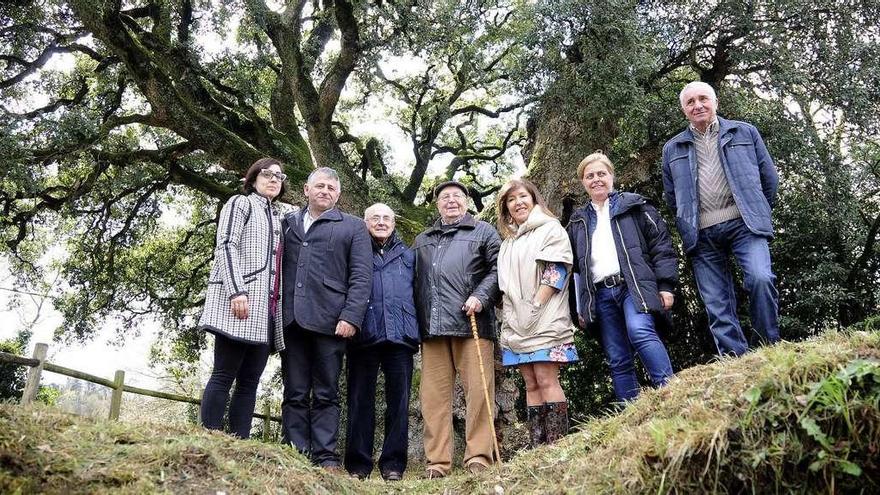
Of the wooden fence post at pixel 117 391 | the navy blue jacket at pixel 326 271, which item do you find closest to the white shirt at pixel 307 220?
the navy blue jacket at pixel 326 271

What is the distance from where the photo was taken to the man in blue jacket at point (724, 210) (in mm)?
4266

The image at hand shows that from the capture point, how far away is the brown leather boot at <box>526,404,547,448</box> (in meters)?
4.44

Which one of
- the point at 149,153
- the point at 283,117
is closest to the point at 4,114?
the point at 149,153

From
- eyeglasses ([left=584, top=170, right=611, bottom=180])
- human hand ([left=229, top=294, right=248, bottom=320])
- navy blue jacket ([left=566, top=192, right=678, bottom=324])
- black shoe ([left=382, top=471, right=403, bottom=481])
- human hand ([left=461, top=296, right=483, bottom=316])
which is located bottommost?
black shoe ([left=382, top=471, right=403, bottom=481])

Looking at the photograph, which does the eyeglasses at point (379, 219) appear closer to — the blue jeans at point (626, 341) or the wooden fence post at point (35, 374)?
the blue jeans at point (626, 341)

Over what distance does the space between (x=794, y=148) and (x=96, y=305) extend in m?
12.7

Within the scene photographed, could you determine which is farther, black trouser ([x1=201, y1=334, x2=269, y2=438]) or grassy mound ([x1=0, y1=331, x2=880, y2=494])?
black trouser ([x1=201, y1=334, x2=269, y2=438])

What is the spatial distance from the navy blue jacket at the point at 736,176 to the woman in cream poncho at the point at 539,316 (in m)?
0.89

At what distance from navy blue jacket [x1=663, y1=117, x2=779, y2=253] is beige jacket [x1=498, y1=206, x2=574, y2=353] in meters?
0.88

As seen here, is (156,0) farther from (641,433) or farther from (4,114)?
(641,433)

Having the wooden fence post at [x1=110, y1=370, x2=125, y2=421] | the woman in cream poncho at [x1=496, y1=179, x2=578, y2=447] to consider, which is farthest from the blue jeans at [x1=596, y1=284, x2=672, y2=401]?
the wooden fence post at [x1=110, y1=370, x2=125, y2=421]

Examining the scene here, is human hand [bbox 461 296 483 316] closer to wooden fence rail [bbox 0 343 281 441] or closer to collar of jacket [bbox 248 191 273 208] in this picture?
collar of jacket [bbox 248 191 273 208]

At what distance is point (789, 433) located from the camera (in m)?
2.40

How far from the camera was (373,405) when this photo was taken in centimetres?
499
